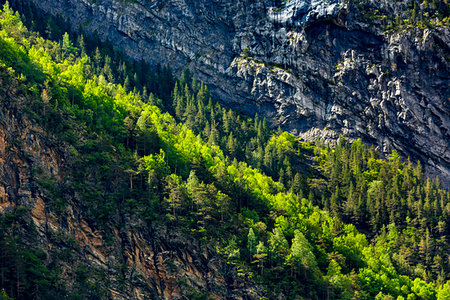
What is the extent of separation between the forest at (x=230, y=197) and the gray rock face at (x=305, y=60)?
18939 mm

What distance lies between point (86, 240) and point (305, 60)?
4491 inches

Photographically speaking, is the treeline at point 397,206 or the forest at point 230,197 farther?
the treeline at point 397,206

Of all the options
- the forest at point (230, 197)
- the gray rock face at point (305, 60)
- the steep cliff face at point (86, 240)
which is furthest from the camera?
the gray rock face at point (305, 60)

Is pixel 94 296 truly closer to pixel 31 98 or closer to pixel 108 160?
pixel 108 160

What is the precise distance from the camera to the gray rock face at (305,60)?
16950 centimetres

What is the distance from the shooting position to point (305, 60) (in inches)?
7032

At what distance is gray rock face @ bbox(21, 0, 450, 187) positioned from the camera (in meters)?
170

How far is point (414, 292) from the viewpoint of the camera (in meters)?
100

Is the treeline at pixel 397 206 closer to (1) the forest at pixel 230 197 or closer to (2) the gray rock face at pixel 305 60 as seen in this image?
(1) the forest at pixel 230 197

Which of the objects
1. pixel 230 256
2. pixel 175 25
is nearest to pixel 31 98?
pixel 230 256

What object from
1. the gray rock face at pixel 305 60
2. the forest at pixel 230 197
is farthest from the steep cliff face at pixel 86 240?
the gray rock face at pixel 305 60

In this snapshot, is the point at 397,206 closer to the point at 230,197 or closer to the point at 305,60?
the point at 230,197

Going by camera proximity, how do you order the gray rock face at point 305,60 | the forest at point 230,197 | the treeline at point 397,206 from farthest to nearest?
the gray rock face at point 305,60 < the treeline at point 397,206 < the forest at point 230,197

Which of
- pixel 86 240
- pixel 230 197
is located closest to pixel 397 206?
pixel 230 197
